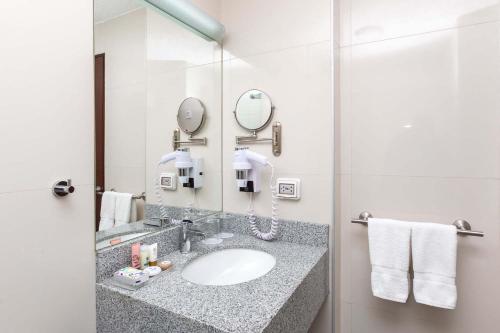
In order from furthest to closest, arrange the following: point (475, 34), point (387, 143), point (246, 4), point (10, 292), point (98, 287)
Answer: point (246, 4)
point (387, 143)
point (475, 34)
point (98, 287)
point (10, 292)

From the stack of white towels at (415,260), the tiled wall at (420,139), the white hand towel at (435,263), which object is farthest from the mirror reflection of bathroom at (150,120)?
the white hand towel at (435,263)

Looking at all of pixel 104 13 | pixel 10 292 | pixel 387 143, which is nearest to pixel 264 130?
pixel 387 143

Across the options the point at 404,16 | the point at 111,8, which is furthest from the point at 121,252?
the point at 404,16

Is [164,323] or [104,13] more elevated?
[104,13]

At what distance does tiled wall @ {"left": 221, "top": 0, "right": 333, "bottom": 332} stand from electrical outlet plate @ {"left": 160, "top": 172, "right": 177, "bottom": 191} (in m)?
0.30

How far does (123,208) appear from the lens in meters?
0.95

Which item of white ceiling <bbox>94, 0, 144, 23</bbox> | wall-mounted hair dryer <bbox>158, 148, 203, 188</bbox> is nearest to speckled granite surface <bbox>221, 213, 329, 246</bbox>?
wall-mounted hair dryer <bbox>158, 148, 203, 188</bbox>

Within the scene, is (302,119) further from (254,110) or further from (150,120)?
(150,120)

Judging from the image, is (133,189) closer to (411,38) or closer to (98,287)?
(98,287)

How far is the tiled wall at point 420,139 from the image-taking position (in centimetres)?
96

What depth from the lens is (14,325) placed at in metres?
0.65

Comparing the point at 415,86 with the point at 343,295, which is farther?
the point at 343,295

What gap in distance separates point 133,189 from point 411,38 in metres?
1.26

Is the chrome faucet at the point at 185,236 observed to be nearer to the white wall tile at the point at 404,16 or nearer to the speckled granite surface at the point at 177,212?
the speckled granite surface at the point at 177,212
